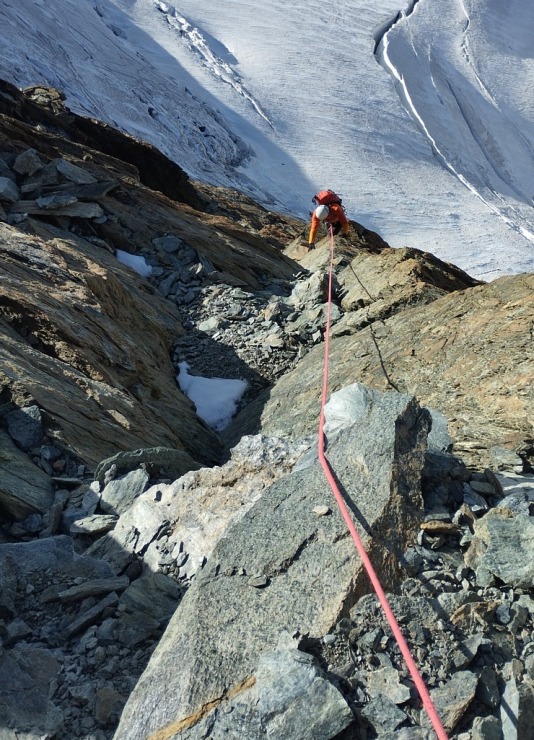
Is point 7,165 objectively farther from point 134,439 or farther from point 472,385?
point 472,385

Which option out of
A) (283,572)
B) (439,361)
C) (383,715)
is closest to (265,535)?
(283,572)

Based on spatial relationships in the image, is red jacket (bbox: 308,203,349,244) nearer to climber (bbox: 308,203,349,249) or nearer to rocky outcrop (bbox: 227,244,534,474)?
climber (bbox: 308,203,349,249)

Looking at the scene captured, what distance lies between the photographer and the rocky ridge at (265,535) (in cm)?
314

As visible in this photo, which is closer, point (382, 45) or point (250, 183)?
point (250, 183)

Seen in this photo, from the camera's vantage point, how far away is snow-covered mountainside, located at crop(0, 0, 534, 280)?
4775 cm

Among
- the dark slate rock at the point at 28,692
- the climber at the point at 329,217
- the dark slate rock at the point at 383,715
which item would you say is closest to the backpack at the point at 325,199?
the climber at the point at 329,217

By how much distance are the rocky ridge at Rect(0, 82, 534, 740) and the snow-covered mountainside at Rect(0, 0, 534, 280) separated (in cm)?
3626

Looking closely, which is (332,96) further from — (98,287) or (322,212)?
(98,287)

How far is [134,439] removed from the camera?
6949 millimetres

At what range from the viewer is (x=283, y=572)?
A: 3.70 metres

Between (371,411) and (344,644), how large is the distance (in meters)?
1.75

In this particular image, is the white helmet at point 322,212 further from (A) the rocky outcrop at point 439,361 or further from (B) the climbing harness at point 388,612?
(B) the climbing harness at point 388,612

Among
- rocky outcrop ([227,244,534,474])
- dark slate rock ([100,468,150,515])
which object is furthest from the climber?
dark slate rock ([100,468,150,515])

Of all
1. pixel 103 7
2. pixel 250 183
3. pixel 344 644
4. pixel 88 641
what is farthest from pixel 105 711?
pixel 103 7
